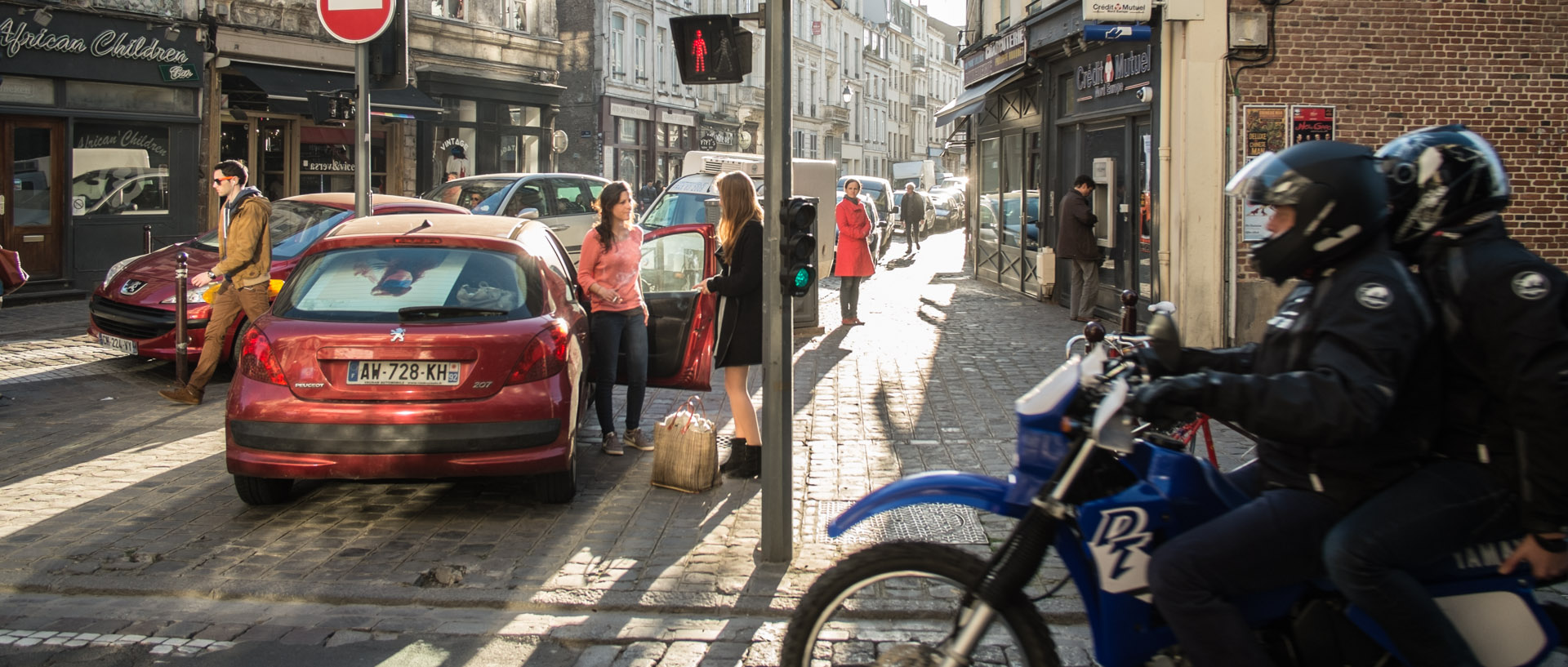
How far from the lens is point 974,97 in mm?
20109

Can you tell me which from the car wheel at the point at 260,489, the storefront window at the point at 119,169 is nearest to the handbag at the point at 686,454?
the car wheel at the point at 260,489

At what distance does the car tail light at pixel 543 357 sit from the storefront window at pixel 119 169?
15153mm

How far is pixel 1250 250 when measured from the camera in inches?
132

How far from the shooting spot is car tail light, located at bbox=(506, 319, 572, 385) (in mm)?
6328

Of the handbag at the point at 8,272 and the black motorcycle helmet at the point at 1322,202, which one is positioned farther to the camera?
the handbag at the point at 8,272

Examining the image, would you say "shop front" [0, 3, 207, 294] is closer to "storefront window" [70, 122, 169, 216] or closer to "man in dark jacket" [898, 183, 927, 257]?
"storefront window" [70, 122, 169, 216]

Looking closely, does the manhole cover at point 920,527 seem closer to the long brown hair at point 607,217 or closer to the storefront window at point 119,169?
the long brown hair at point 607,217

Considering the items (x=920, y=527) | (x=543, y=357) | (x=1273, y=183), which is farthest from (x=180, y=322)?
(x=1273, y=183)

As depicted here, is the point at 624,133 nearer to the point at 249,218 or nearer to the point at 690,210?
the point at 690,210

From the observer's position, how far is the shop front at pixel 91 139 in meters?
18.0

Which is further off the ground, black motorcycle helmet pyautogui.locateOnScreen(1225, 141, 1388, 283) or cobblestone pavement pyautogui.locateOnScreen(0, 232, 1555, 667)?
black motorcycle helmet pyautogui.locateOnScreen(1225, 141, 1388, 283)

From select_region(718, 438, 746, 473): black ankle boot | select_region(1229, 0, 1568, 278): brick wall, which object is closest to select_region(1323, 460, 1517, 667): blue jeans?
select_region(718, 438, 746, 473): black ankle boot

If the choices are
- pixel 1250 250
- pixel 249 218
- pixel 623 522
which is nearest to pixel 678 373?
pixel 623 522

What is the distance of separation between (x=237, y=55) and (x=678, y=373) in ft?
56.8
